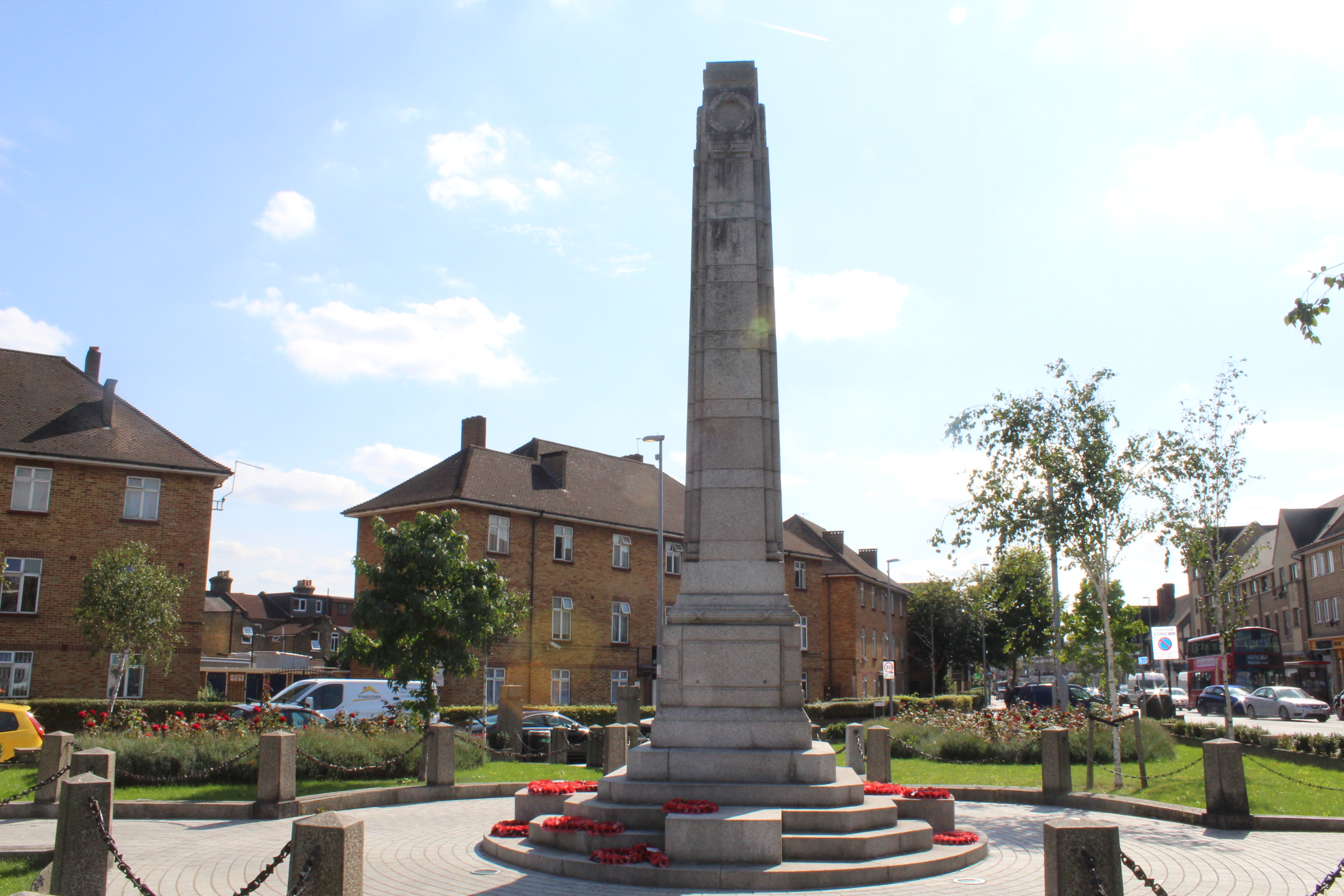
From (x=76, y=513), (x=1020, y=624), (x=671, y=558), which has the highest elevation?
(x=76, y=513)

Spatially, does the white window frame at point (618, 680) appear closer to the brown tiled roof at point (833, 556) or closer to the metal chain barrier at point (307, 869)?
the brown tiled roof at point (833, 556)

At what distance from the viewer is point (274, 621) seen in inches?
3428

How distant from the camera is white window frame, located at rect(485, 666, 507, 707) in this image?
34.8 meters

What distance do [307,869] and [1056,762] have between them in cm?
1182

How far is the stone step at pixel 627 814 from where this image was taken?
959 centimetres

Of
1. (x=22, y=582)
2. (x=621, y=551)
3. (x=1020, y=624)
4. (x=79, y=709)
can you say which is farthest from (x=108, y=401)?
(x=1020, y=624)

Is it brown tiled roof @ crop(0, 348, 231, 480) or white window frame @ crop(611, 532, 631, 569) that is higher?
brown tiled roof @ crop(0, 348, 231, 480)

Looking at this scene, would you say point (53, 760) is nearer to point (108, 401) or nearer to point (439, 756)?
point (439, 756)

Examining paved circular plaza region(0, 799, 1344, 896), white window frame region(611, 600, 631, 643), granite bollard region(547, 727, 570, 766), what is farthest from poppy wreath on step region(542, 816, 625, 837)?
white window frame region(611, 600, 631, 643)

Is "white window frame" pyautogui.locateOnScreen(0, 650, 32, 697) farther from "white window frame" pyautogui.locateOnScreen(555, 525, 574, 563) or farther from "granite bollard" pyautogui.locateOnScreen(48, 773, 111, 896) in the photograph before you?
"granite bollard" pyautogui.locateOnScreen(48, 773, 111, 896)

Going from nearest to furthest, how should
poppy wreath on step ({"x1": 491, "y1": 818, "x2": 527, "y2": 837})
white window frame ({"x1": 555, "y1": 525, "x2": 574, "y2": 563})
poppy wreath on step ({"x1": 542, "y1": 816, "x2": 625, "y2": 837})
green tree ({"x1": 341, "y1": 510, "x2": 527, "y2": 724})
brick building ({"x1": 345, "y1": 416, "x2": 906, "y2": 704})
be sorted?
poppy wreath on step ({"x1": 542, "y1": 816, "x2": 625, "y2": 837}) → poppy wreath on step ({"x1": 491, "y1": 818, "x2": 527, "y2": 837}) → green tree ({"x1": 341, "y1": 510, "x2": 527, "y2": 724}) → brick building ({"x1": 345, "y1": 416, "x2": 906, "y2": 704}) → white window frame ({"x1": 555, "y1": 525, "x2": 574, "y2": 563})

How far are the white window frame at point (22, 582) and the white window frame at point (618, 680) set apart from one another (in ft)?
64.0

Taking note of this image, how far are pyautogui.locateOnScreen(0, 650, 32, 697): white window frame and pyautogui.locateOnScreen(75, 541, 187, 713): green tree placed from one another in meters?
1.89

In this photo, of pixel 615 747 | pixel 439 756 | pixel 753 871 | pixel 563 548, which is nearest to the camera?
pixel 753 871
